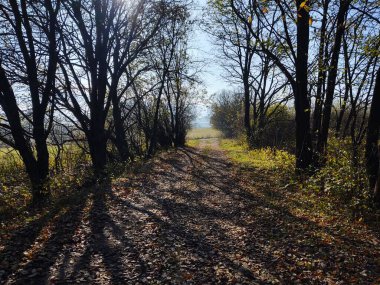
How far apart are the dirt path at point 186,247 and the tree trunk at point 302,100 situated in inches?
118

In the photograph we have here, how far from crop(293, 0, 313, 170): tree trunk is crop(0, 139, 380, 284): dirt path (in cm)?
299

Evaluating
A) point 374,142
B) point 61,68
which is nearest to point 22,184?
point 61,68

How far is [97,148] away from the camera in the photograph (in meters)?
14.8

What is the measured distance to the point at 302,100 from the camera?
11734 millimetres

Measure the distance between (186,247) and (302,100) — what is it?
7952mm

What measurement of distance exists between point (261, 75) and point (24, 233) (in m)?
25.6

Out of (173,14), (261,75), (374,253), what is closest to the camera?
(374,253)

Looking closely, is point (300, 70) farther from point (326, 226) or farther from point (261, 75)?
point (261, 75)

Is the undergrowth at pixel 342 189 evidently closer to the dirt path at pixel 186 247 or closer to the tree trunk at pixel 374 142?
the tree trunk at pixel 374 142

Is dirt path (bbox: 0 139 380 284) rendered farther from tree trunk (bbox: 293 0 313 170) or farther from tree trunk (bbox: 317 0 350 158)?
tree trunk (bbox: 317 0 350 158)

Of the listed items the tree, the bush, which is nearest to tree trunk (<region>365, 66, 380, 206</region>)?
the tree

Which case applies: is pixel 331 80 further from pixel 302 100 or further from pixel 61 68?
pixel 61 68

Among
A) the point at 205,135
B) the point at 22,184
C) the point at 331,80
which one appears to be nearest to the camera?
the point at 331,80

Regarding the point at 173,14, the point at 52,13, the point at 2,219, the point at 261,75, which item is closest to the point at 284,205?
the point at 2,219
